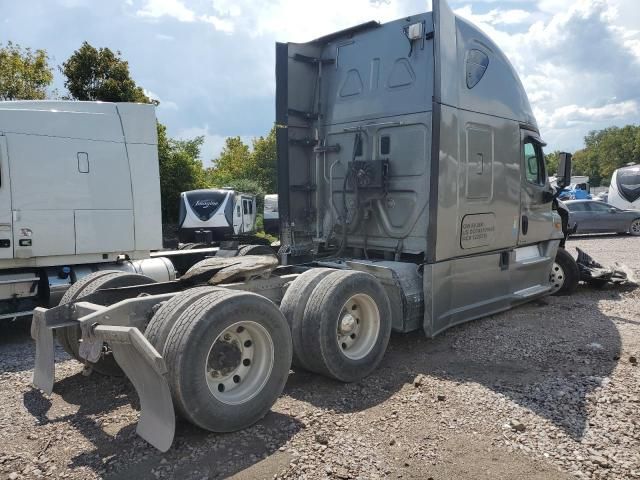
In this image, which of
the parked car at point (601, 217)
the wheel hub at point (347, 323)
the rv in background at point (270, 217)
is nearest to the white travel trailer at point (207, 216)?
the rv in background at point (270, 217)

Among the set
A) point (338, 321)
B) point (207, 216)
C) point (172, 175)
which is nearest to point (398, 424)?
point (338, 321)

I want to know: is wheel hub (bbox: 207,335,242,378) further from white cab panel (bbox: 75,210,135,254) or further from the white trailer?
white cab panel (bbox: 75,210,135,254)

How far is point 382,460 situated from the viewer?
11.3 ft

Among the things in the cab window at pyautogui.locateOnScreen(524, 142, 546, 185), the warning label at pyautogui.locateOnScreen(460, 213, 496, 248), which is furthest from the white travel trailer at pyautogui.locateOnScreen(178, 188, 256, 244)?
the warning label at pyautogui.locateOnScreen(460, 213, 496, 248)

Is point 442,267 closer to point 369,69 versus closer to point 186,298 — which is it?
point 369,69

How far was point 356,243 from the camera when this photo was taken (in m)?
6.74

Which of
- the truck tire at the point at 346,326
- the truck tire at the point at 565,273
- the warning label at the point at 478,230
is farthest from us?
the truck tire at the point at 565,273

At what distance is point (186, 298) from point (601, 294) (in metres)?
7.66

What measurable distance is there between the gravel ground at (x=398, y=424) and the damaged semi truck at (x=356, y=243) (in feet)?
0.81

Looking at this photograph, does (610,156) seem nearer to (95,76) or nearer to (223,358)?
(95,76)

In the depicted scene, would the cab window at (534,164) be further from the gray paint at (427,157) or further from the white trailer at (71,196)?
the white trailer at (71,196)

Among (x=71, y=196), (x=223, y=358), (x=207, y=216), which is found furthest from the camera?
(x=207, y=216)

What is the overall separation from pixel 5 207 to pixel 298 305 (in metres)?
4.41

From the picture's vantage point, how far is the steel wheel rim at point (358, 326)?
4852mm
